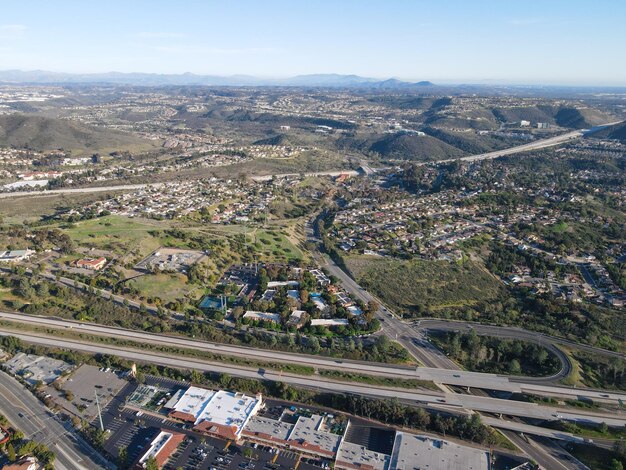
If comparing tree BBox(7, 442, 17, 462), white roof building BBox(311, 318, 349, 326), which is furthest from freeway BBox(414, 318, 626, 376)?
tree BBox(7, 442, 17, 462)

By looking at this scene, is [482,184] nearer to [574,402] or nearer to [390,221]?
[390,221]

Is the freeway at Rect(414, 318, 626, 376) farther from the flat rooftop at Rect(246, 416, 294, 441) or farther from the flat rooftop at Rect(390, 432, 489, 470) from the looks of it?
the flat rooftop at Rect(246, 416, 294, 441)

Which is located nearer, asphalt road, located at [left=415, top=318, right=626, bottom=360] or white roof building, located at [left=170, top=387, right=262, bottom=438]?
white roof building, located at [left=170, top=387, right=262, bottom=438]

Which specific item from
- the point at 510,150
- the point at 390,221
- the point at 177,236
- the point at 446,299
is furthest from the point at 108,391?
the point at 510,150

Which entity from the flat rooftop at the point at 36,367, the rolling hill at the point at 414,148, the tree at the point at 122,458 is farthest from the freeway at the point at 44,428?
the rolling hill at the point at 414,148

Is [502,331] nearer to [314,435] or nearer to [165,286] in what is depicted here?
[314,435]

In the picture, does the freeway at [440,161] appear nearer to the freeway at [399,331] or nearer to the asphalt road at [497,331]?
the freeway at [399,331]

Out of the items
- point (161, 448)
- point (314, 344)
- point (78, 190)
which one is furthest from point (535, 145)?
point (161, 448)
